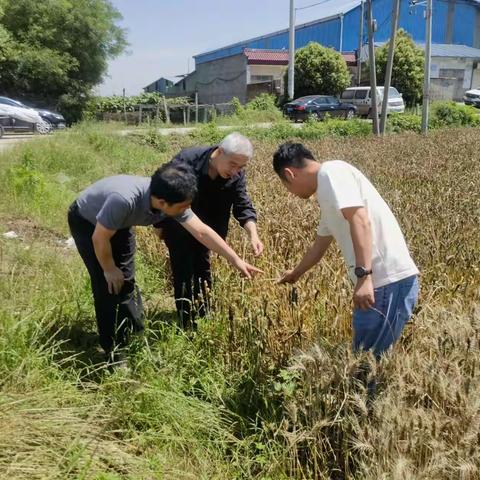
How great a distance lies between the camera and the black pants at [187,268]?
3.52 metres

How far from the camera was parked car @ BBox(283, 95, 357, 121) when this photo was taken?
25453 mm

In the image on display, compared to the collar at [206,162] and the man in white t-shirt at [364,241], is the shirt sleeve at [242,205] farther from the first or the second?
the man in white t-shirt at [364,241]

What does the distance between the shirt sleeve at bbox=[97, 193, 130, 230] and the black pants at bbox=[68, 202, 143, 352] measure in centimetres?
34

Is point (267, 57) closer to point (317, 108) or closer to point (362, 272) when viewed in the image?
point (317, 108)

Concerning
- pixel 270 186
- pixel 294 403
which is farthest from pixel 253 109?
pixel 294 403

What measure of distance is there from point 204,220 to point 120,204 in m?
0.94

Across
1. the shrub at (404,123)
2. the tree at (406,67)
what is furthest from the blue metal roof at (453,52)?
the shrub at (404,123)

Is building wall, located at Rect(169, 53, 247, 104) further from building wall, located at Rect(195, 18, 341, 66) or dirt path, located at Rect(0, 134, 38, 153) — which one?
dirt path, located at Rect(0, 134, 38, 153)

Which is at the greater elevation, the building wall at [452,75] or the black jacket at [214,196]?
the building wall at [452,75]

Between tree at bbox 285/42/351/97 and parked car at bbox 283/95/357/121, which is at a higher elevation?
tree at bbox 285/42/351/97

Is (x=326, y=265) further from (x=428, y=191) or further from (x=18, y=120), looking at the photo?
(x=18, y=120)

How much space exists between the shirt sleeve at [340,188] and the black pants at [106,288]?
1.33m

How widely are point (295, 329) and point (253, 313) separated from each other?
0.81 feet

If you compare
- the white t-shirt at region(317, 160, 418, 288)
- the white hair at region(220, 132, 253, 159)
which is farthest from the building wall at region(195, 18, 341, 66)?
the white t-shirt at region(317, 160, 418, 288)
